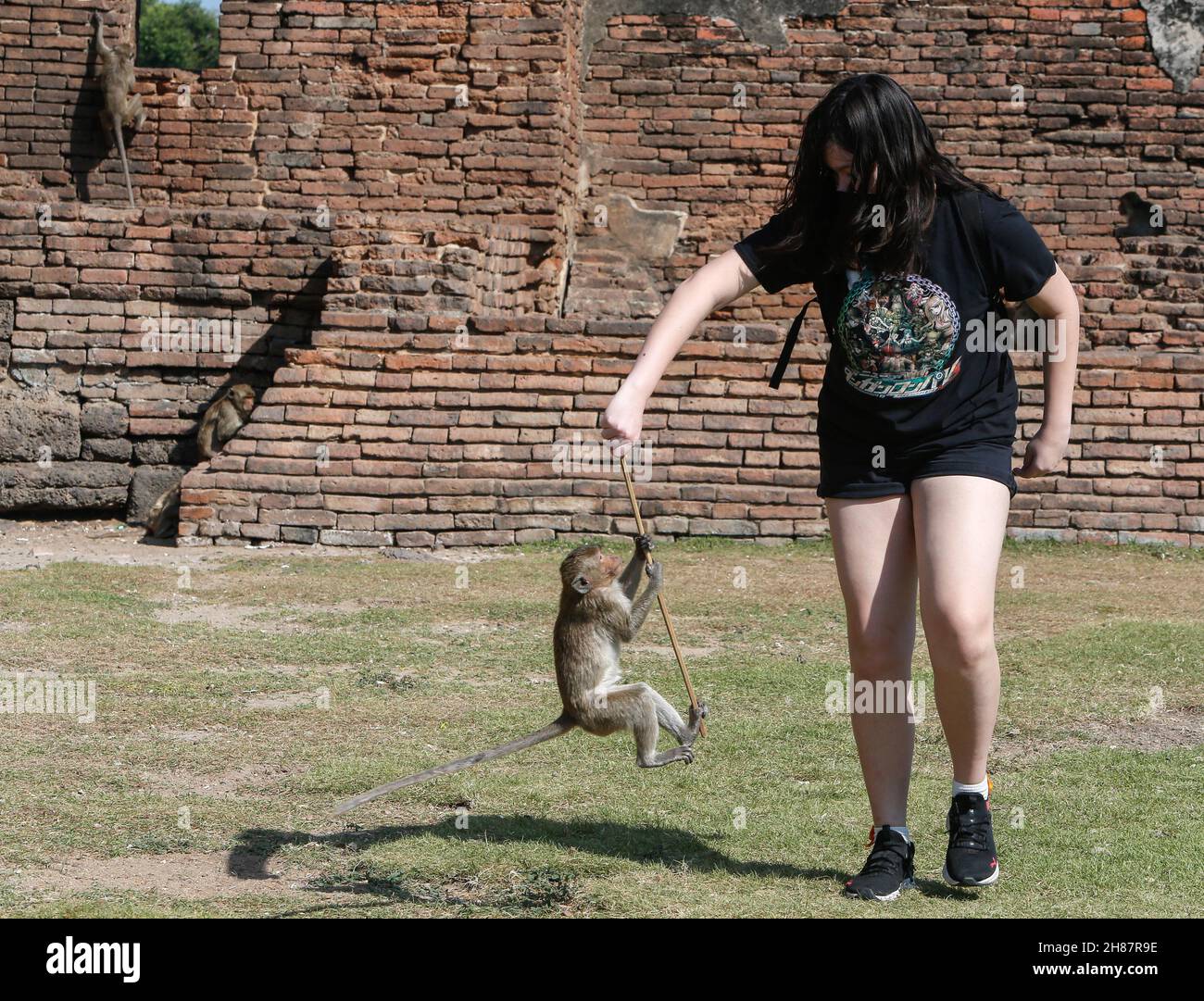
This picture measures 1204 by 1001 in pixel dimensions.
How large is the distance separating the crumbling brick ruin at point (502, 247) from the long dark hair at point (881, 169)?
6.07 metres

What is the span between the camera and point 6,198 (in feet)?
38.5

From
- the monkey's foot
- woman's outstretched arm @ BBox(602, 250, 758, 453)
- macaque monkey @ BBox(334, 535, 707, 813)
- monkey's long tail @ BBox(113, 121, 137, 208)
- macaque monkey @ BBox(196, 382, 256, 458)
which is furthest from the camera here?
monkey's long tail @ BBox(113, 121, 137, 208)

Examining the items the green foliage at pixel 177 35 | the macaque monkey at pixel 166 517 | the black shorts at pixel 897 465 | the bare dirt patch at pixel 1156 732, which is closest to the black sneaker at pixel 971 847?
the black shorts at pixel 897 465

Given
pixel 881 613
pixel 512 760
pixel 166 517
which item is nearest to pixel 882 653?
pixel 881 613

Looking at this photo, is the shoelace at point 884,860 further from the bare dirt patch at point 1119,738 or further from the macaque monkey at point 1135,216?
the macaque monkey at point 1135,216

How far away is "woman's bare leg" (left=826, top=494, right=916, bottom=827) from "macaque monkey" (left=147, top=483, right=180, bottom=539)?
282 inches

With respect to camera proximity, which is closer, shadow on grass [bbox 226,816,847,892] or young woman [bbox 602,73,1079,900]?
young woman [bbox 602,73,1079,900]

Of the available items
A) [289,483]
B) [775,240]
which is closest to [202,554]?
[289,483]

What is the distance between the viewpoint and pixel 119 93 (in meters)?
12.1

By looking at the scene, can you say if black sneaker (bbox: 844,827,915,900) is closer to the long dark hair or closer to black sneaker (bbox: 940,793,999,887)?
black sneaker (bbox: 940,793,999,887)

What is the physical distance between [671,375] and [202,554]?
10.8ft

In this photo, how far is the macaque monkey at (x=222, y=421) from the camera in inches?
415

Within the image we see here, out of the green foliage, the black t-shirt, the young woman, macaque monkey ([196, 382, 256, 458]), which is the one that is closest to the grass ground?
the young woman

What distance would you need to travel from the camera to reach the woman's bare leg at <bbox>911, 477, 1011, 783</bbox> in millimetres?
3260
